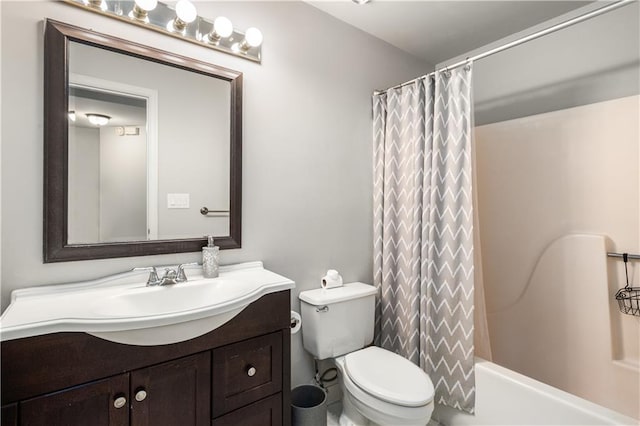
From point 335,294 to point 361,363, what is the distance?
38 centimetres

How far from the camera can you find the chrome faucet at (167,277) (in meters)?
1.27

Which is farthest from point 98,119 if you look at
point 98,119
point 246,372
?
point 246,372

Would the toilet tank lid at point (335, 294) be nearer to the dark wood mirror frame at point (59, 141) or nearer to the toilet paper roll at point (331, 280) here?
the toilet paper roll at point (331, 280)

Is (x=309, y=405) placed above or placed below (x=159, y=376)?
below

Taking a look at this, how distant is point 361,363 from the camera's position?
1.61 meters

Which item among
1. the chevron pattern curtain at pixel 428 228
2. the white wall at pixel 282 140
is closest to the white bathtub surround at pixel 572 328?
the chevron pattern curtain at pixel 428 228

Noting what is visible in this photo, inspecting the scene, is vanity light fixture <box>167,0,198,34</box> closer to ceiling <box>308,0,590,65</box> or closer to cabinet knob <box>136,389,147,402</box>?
ceiling <box>308,0,590,65</box>

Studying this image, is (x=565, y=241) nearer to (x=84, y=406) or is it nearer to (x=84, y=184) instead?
(x=84, y=406)

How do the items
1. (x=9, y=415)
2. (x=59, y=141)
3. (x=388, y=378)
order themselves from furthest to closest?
(x=388, y=378) → (x=59, y=141) → (x=9, y=415)

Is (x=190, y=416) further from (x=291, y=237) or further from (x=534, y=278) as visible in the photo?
(x=534, y=278)

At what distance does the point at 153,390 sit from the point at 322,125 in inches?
61.3

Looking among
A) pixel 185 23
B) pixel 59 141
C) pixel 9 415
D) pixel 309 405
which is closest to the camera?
pixel 9 415

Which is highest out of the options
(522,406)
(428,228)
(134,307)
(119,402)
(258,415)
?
(428,228)

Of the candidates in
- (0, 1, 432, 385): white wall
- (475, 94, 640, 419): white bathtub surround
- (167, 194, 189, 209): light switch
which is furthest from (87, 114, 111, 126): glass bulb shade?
(475, 94, 640, 419): white bathtub surround
